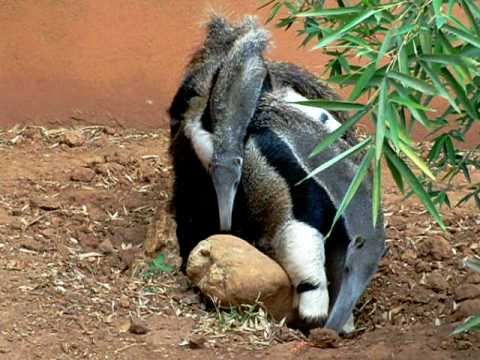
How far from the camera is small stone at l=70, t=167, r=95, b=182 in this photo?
6.48 meters

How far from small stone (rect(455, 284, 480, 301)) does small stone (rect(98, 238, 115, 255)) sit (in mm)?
1803

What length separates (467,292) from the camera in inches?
206

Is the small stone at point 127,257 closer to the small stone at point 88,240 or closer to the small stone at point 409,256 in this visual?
the small stone at point 88,240

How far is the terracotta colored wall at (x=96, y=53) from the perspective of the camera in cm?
693

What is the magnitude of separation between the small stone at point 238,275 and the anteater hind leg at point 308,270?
0.21 ft

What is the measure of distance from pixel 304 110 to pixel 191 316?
1.35m

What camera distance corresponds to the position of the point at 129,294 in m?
5.29

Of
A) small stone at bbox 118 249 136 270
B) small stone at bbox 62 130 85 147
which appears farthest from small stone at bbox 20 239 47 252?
small stone at bbox 62 130 85 147

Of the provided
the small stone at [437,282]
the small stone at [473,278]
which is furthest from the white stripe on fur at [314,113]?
the small stone at [473,278]

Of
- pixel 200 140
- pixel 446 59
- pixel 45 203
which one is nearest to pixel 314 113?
pixel 200 140

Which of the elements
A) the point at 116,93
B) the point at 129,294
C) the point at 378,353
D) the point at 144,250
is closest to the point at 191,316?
the point at 129,294

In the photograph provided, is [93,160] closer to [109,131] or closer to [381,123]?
[109,131]

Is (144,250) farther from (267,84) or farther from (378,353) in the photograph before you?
(378,353)

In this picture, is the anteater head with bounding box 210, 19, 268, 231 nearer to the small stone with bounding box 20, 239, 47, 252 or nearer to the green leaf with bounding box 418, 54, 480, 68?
the small stone with bounding box 20, 239, 47, 252
